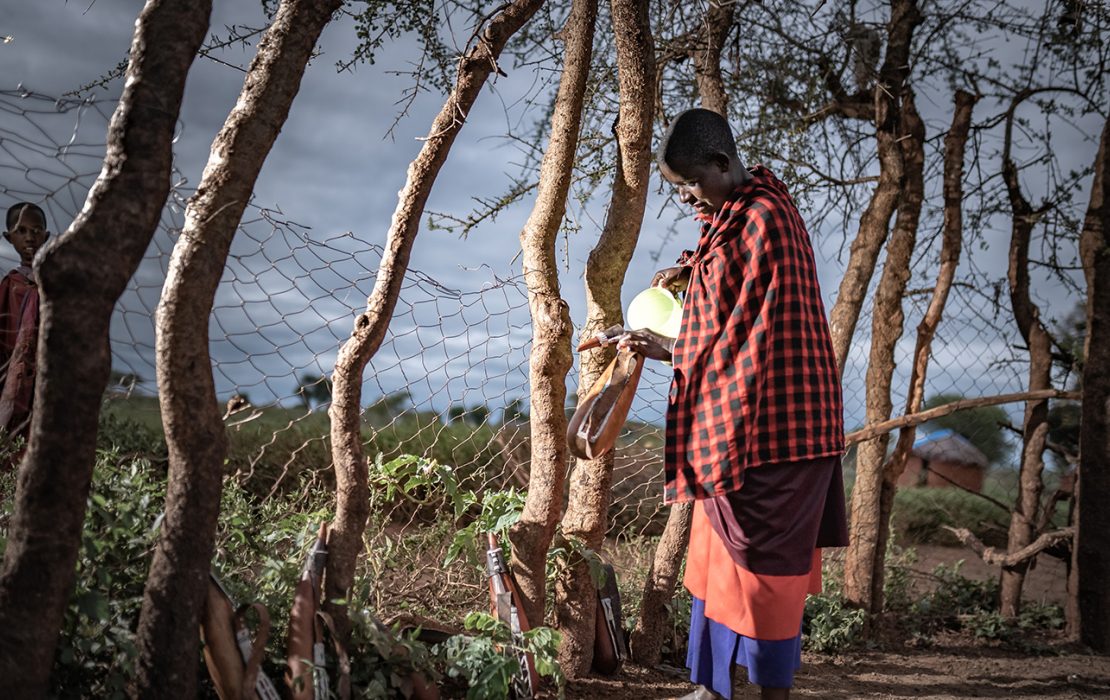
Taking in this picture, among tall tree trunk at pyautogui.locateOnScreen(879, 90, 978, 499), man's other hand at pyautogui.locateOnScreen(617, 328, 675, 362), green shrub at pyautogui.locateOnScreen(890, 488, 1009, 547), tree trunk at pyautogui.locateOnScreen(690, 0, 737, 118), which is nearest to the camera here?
man's other hand at pyautogui.locateOnScreen(617, 328, 675, 362)

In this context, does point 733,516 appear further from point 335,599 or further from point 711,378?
point 335,599

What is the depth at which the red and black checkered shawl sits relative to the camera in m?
2.47

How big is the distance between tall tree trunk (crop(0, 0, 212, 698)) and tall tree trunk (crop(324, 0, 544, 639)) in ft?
2.30

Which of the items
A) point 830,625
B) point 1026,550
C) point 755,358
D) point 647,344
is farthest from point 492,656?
point 1026,550

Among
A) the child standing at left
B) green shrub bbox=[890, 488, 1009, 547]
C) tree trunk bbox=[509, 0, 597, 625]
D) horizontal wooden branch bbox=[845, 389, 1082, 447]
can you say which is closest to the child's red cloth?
the child standing at left

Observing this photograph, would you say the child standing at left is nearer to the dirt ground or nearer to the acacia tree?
the dirt ground

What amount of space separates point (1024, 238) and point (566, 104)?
130 inches

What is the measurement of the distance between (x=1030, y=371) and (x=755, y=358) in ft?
11.6

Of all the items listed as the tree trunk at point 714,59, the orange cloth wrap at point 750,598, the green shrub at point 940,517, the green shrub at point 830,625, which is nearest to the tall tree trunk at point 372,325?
the orange cloth wrap at point 750,598

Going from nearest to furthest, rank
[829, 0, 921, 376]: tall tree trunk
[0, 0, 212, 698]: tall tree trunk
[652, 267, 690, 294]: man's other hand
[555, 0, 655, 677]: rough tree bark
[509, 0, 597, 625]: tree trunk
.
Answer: [0, 0, 212, 698]: tall tree trunk, [652, 267, 690, 294]: man's other hand, [509, 0, 597, 625]: tree trunk, [555, 0, 655, 677]: rough tree bark, [829, 0, 921, 376]: tall tree trunk

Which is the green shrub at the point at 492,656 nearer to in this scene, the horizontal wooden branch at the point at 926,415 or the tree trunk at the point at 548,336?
the tree trunk at the point at 548,336

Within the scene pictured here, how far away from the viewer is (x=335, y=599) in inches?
96.2

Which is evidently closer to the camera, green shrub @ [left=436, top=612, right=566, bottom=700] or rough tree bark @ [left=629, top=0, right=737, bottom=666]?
green shrub @ [left=436, top=612, right=566, bottom=700]

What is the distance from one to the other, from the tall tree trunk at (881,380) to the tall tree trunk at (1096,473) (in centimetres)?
94
